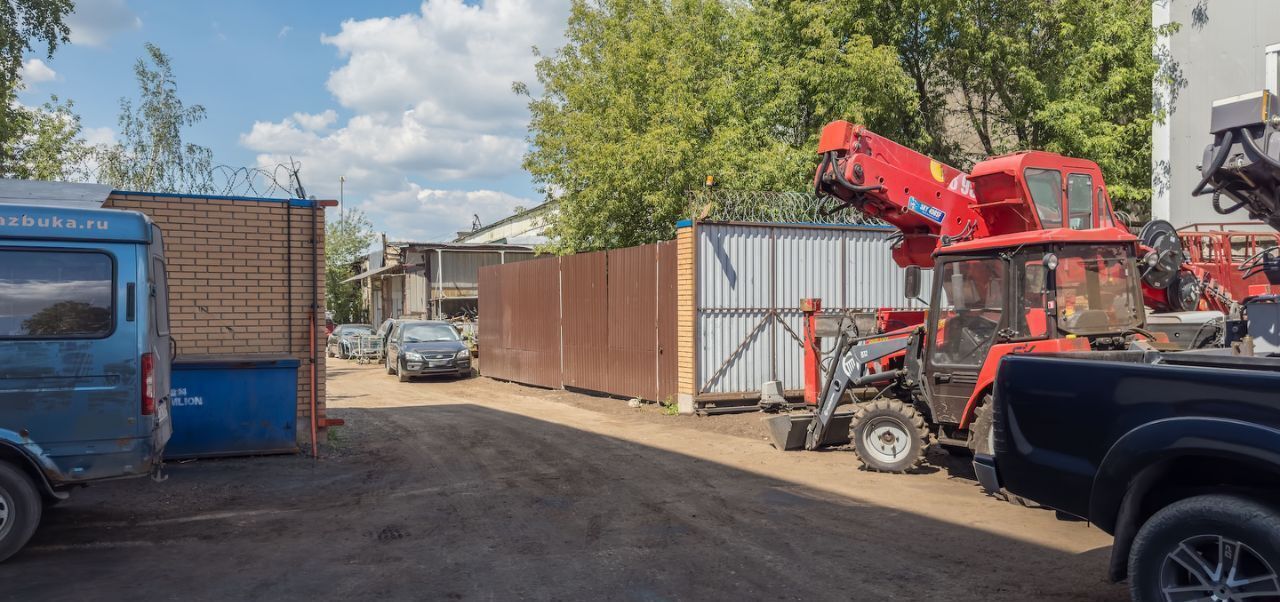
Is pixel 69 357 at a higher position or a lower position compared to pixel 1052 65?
lower

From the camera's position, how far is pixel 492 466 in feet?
30.9

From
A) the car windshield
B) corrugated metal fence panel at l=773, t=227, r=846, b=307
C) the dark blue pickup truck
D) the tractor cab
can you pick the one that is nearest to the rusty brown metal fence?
the car windshield

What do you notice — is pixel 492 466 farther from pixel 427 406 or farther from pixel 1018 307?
pixel 427 406

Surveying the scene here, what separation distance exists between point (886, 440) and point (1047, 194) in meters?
2.97

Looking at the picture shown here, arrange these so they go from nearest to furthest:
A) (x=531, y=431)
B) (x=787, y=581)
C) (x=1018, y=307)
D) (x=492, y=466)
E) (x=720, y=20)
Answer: (x=787, y=581) < (x=1018, y=307) < (x=492, y=466) < (x=531, y=431) < (x=720, y=20)

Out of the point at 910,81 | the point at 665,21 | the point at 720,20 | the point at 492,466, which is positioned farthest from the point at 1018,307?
the point at 665,21

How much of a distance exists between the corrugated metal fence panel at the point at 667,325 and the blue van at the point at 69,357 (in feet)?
28.2

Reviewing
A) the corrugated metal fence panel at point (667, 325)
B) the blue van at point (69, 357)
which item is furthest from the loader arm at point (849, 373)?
the blue van at point (69, 357)

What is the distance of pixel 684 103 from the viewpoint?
19.8 meters

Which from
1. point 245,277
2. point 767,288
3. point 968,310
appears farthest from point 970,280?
point 245,277

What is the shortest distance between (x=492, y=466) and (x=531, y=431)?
2.75 m

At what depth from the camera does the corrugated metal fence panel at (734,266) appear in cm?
1320

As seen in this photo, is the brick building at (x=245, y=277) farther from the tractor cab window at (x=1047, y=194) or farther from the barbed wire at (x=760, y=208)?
the tractor cab window at (x=1047, y=194)

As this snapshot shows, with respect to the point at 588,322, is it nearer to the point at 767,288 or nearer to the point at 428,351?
the point at 767,288
